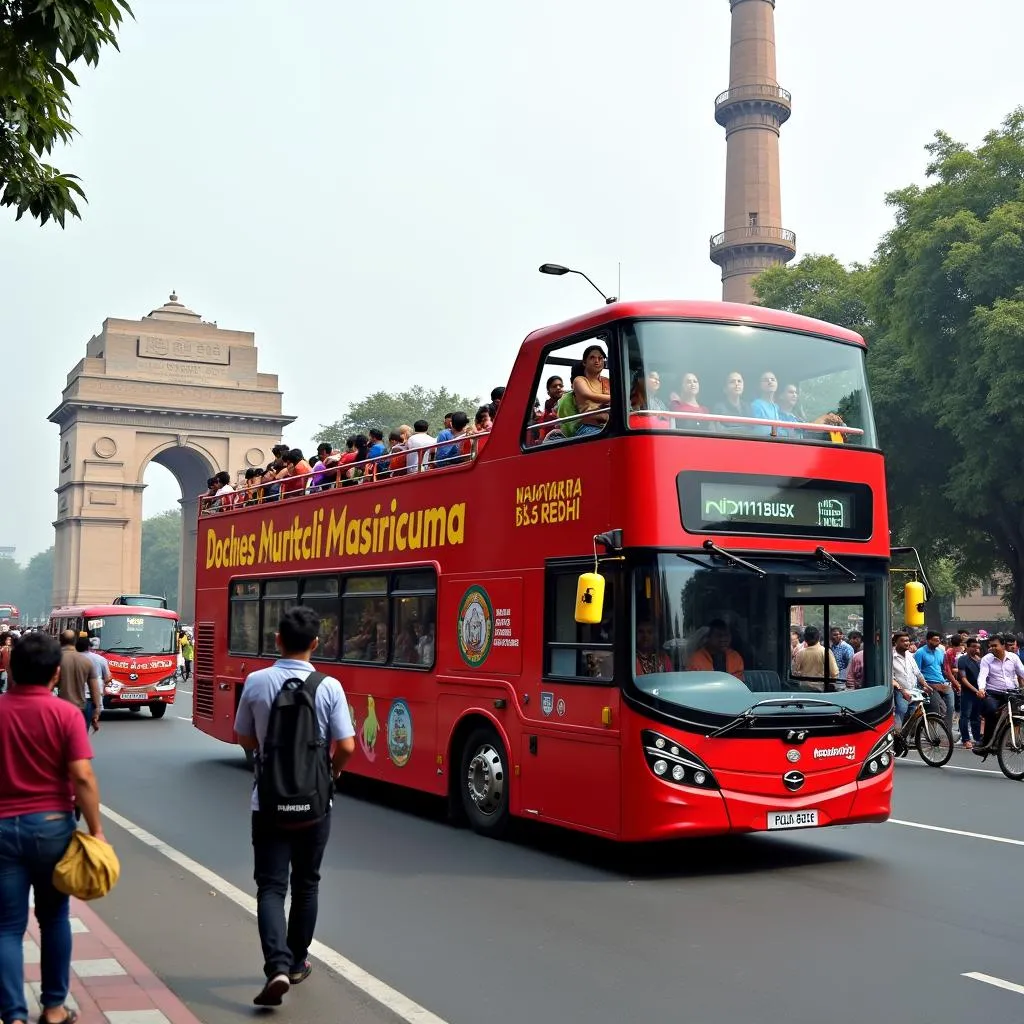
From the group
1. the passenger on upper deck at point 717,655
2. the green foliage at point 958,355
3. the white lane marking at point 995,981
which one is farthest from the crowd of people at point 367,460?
the green foliage at point 958,355

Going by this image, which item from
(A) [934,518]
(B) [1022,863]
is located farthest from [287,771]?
(A) [934,518]

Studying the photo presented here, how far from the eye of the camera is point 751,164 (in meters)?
66.6

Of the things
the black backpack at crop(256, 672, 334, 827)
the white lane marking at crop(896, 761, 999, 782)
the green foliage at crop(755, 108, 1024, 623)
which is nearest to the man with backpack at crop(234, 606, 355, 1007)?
the black backpack at crop(256, 672, 334, 827)

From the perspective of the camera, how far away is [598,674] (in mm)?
9023

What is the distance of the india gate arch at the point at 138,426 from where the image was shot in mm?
66625

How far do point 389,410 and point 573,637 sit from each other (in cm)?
8711

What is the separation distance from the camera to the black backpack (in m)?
5.67

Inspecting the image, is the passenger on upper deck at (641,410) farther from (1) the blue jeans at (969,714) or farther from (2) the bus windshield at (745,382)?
(1) the blue jeans at (969,714)

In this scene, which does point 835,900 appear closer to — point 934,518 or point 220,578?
point 220,578

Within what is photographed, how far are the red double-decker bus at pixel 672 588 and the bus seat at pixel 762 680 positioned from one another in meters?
0.02

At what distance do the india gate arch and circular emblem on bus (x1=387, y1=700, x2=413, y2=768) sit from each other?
5678 cm

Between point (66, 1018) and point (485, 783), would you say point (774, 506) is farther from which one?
point (66, 1018)

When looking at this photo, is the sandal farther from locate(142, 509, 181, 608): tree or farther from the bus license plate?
locate(142, 509, 181, 608): tree

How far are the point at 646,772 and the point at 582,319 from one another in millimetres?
3199
